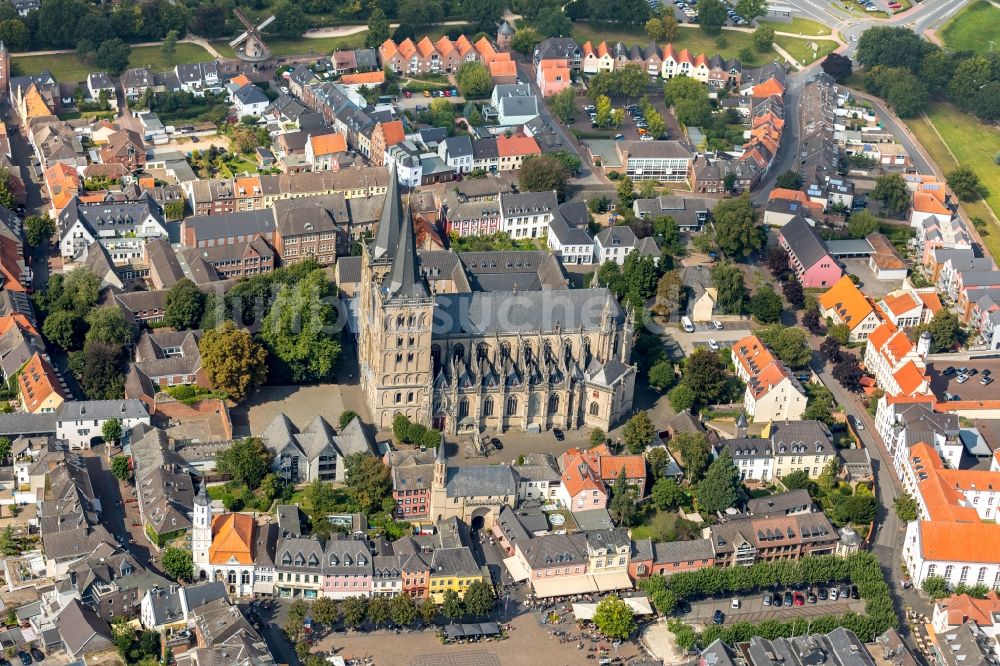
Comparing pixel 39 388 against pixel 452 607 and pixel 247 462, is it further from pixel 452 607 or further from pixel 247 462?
pixel 452 607

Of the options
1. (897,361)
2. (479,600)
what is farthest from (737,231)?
(479,600)

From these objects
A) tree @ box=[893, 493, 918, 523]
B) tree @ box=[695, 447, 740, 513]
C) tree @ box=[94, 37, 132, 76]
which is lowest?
tree @ box=[893, 493, 918, 523]

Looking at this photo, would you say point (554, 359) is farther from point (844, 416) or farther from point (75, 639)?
point (75, 639)

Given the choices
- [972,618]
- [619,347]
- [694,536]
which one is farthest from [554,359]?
[972,618]

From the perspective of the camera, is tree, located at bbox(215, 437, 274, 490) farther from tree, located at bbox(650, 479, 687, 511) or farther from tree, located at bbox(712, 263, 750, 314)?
tree, located at bbox(712, 263, 750, 314)

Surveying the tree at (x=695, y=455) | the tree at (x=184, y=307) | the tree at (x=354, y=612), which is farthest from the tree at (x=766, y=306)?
the tree at (x=354, y=612)

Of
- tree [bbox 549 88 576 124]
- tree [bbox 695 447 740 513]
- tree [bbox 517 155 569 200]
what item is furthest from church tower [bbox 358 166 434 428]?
tree [bbox 549 88 576 124]
